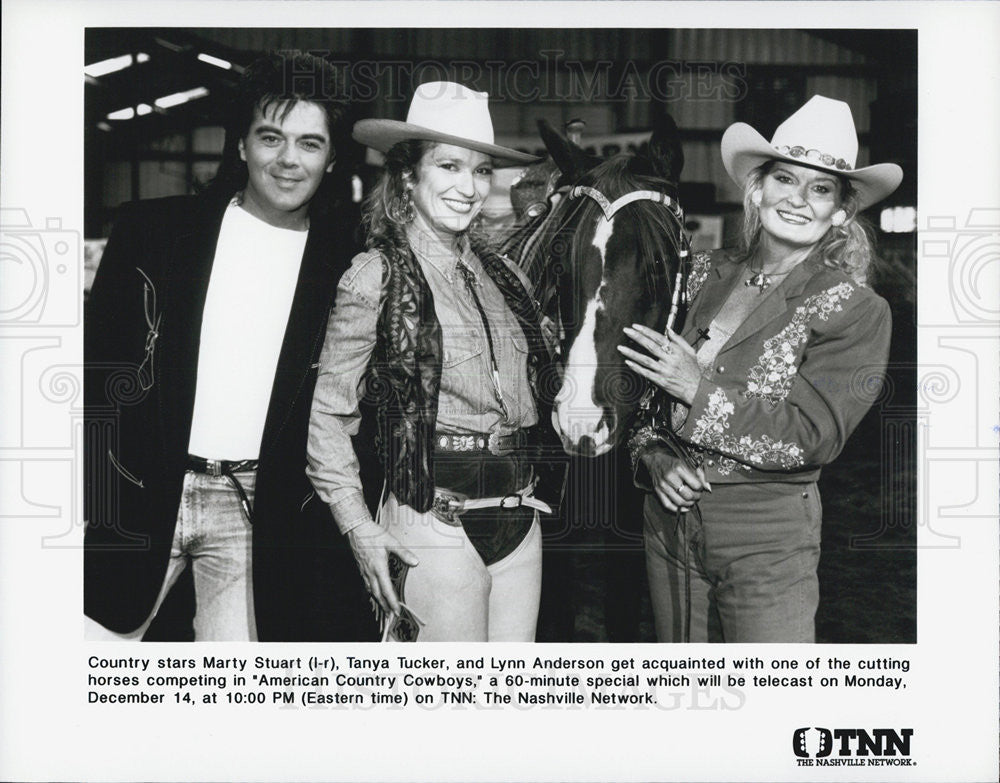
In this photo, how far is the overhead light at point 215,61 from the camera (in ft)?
11.5

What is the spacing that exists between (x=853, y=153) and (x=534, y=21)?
120 centimetres

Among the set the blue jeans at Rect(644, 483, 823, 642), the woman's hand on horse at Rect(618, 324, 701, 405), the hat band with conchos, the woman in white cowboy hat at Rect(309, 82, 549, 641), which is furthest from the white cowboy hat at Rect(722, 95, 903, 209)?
the blue jeans at Rect(644, 483, 823, 642)

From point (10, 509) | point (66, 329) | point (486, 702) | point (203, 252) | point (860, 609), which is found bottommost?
point (486, 702)

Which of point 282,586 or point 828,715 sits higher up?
point 282,586

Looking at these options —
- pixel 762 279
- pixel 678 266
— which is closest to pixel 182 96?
pixel 678 266

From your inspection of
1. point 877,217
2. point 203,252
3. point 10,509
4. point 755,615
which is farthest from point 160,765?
point 877,217

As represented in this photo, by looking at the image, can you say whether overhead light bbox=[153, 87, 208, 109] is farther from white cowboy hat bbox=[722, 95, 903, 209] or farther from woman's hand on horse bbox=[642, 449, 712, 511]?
woman's hand on horse bbox=[642, 449, 712, 511]

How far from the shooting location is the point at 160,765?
12.0 ft

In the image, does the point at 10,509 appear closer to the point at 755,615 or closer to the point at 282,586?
the point at 282,586

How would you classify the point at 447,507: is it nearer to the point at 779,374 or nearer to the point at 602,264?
the point at 602,264

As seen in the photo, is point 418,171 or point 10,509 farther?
point 10,509

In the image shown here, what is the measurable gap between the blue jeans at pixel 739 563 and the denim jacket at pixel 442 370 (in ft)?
2.18

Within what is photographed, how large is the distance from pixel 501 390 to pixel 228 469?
39.8 inches

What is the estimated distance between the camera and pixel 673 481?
346 cm
